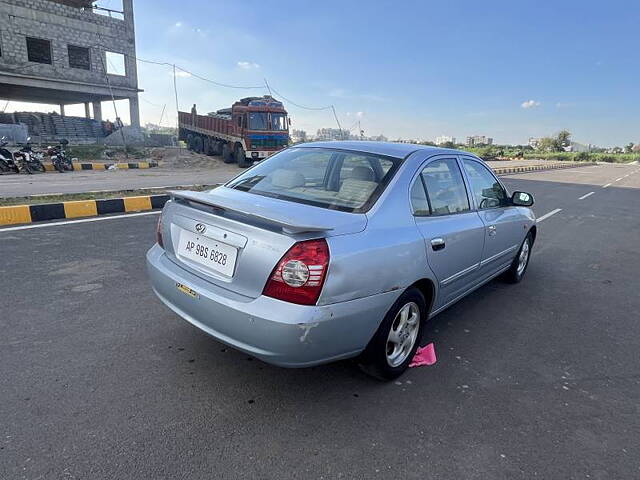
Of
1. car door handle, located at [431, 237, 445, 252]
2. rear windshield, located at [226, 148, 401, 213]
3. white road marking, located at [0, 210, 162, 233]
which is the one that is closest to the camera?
rear windshield, located at [226, 148, 401, 213]

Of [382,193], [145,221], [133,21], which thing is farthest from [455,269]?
[133,21]

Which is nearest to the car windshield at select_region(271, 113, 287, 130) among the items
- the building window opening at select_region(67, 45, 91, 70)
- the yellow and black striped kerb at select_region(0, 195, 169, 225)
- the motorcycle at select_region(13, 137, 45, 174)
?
the motorcycle at select_region(13, 137, 45, 174)

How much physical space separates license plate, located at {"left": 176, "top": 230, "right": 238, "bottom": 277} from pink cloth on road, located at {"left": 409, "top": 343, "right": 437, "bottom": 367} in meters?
1.45

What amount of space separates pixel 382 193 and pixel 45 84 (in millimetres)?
31275

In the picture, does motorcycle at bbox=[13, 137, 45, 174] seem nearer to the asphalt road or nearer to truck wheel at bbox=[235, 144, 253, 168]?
truck wheel at bbox=[235, 144, 253, 168]

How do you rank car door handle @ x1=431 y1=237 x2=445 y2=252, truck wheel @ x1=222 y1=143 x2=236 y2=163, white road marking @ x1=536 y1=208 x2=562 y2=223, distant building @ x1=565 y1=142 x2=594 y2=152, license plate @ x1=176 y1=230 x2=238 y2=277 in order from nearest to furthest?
license plate @ x1=176 y1=230 x2=238 y2=277
car door handle @ x1=431 y1=237 x2=445 y2=252
white road marking @ x1=536 y1=208 x2=562 y2=223
truck wheel @ x1=222 y1=143 x2=236 y2=163
distant building @ x1=565 y1=142 x2=594 y2=152

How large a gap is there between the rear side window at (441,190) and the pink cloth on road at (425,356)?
1.00 m

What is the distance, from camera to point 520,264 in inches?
185

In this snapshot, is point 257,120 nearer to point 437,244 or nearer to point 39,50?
point 39,50

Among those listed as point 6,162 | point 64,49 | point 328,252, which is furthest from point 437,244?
point 64,49

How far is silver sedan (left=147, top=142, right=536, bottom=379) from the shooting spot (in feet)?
6.90

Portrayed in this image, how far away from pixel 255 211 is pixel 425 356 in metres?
1.63

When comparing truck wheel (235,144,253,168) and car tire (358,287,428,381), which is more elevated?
truck wheel (235,144,253,168)

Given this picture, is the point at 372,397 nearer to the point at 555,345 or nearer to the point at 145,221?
the point at 555,345
